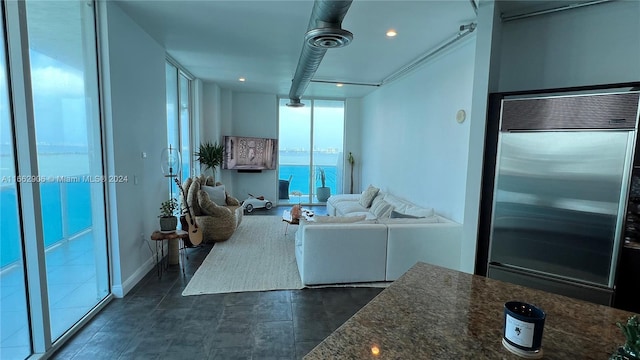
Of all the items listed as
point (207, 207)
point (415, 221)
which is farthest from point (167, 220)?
point (415, 221)

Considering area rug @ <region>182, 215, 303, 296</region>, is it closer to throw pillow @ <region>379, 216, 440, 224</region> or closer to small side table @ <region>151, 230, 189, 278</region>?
small side table @ <region>151, 230, 189, 278</region>

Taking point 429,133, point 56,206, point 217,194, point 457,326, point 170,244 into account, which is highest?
point 429,133

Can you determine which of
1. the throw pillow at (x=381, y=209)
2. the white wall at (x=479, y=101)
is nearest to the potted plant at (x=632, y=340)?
the white wall at (x=479, y=101)

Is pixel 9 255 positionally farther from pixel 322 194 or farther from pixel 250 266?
pixel 322 194

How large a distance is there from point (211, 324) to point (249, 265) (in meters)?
1.37

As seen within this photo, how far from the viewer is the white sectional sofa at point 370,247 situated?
349 centimetres

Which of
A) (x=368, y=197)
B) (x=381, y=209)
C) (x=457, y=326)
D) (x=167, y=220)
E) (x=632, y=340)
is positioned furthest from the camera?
(x=368, y=197)

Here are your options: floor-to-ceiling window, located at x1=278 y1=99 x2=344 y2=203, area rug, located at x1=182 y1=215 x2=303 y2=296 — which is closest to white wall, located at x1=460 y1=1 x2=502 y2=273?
area rug, located at x1=182 y1=215 x2=303 y2=296

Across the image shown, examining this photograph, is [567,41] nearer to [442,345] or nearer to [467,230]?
[467,230]

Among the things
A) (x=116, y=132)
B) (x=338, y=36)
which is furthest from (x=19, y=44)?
(x=338, y=36)

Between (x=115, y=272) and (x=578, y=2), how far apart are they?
5.04 m

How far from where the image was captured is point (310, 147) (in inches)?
336

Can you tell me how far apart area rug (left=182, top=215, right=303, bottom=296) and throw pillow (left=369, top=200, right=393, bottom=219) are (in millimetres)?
1520

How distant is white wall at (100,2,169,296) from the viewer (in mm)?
3066
